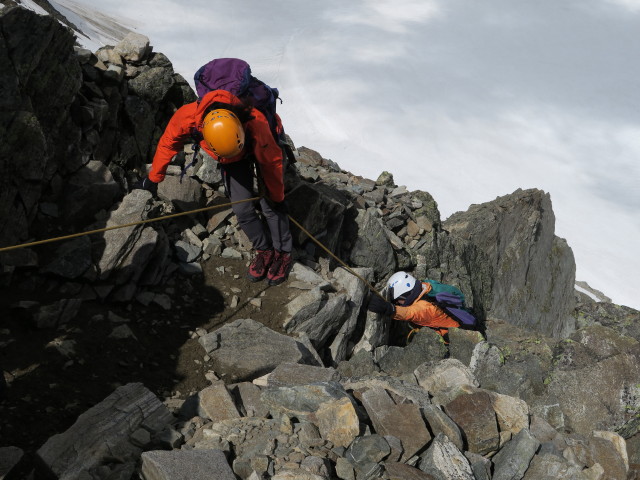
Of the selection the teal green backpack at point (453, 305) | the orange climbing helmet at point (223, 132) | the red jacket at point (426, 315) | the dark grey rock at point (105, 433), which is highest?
the orange climbing helmet at point (223, 132)

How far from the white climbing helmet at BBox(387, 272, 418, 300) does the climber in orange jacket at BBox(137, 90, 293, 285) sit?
2239mm

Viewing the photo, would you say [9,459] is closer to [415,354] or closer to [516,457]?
[516,457]

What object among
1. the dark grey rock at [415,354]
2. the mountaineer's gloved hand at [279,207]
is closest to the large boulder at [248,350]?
the dark grey rock at [415,354]

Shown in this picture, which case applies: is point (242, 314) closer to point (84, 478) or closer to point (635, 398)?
point (84, 478)

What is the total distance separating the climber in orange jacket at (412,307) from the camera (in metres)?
10.8

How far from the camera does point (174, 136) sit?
27.6ft

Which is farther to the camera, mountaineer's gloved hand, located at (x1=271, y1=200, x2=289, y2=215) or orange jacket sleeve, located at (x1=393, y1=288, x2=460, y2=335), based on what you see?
orange jacket sleeve, located at (x1=393, y1=288, x2=460, y2=335)

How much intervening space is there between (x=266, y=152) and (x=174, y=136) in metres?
1.41

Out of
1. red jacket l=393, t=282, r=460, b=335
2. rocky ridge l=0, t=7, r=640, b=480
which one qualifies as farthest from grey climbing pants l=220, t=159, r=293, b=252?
red jacket l=393, t=282, r=460, b=335

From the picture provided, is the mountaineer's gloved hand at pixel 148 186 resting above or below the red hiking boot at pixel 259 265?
above

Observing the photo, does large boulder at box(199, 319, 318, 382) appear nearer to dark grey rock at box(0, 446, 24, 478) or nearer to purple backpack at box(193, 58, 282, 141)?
dark grey rock at box(0, 446, 24, 478)

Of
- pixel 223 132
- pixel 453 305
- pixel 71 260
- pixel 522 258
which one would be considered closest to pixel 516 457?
pixel 453 305

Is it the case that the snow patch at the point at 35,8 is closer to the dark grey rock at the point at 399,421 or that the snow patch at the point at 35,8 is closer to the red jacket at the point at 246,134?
the red jacket at the point at 246,134

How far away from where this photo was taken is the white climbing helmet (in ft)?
36.8
